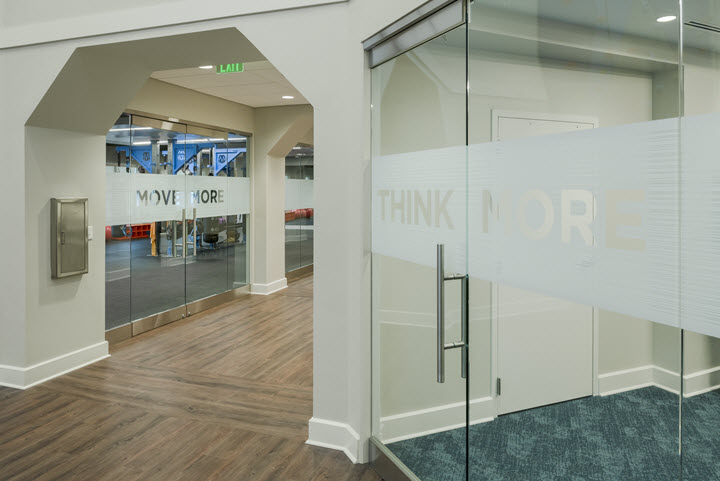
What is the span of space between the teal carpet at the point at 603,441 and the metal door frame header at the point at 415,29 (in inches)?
61.1

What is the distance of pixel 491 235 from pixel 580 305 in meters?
0.48

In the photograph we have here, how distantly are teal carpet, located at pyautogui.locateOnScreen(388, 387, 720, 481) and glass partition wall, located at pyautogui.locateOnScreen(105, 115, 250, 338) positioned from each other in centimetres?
A: 465

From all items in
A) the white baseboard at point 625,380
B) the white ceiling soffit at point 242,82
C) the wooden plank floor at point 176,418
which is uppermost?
the white ceiling soffit at point 242,82

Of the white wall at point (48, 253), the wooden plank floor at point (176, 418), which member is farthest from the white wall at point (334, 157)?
the white wall at point (48, 253)

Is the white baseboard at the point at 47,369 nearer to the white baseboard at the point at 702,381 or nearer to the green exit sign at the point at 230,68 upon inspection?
the green exit sign at the point at 230,68

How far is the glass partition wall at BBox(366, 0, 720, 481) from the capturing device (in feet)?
4.05

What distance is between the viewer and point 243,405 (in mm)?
3797

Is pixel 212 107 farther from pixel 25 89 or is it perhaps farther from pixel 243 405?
pixel 243 405

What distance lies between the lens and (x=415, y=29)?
245 centimetres

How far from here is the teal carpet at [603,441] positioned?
119 cm

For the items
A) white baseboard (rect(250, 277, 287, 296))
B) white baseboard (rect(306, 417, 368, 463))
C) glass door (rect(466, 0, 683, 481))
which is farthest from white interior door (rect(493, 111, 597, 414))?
white baseboard (rect(250, 277, 287, 296))

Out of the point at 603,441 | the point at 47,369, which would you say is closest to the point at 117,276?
the point at 47,369

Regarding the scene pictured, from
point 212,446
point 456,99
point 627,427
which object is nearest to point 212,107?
point 212,446

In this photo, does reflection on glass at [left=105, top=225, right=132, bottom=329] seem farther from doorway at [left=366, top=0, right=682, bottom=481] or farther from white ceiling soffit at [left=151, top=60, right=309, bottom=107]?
doorway at [left=366, top=0, right=682, bottom=481]
